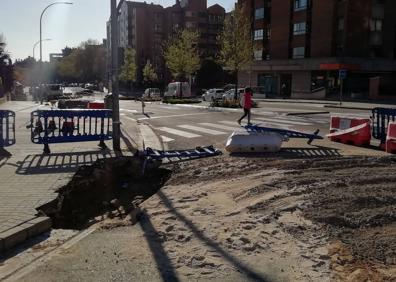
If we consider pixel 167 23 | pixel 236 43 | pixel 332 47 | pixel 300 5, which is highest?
pixel 167 23

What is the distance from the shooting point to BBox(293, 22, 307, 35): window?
6245 centimetres

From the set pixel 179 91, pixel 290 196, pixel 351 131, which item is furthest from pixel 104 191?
pixel 179 91

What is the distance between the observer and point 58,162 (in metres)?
10.5

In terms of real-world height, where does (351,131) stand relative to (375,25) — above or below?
below

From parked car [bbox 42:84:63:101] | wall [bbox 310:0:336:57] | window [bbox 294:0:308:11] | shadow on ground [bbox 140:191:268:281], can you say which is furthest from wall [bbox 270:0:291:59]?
shadow on ground [bbox 140:191:268:281]

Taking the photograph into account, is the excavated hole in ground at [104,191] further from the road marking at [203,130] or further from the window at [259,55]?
the window at [259,55]

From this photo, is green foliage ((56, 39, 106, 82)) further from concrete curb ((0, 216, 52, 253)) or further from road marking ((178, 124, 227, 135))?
concrete curb ((0, 216, 52, 253))

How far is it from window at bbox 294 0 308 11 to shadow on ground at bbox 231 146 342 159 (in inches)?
2151

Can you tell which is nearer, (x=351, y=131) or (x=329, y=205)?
(x=329, y=205)

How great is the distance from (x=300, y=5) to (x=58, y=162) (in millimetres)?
58741

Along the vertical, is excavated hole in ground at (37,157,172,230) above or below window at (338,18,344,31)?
below

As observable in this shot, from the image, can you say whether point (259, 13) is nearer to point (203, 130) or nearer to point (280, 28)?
point (280, 28)

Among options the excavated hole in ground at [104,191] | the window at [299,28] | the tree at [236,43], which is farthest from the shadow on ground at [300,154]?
the window at [299,28]

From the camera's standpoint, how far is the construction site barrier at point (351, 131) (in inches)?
502
